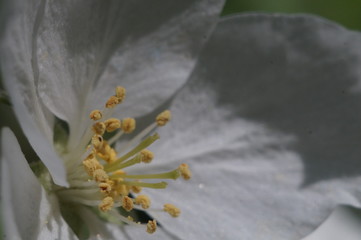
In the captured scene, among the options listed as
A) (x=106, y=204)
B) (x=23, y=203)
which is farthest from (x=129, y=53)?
(x=23, y=203)

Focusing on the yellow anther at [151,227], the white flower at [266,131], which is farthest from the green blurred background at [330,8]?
the yellow anther at [151,227]

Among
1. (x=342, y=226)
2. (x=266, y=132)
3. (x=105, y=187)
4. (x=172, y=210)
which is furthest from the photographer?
(x=342, y=226)

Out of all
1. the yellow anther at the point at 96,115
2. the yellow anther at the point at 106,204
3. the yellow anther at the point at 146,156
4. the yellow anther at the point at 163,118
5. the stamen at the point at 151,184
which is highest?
the yellow anther at the point at 96,115

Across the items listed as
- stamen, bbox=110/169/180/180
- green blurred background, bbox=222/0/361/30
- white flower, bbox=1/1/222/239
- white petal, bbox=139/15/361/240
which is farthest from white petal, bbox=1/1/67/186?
green blurred background, bbox=222/0/361/30

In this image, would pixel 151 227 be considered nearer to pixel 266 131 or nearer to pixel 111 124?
pixel 111 124

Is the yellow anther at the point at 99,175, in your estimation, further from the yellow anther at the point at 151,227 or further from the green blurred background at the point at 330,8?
the green blurred background at the point at 330,8

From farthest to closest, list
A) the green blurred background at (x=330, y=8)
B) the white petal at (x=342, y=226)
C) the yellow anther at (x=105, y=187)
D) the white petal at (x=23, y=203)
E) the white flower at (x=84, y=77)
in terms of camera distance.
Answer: the white petal at (x=342, y=226) → the green blurred background at (x=330, y=8) → the yellow anther at (x=105, y=187) → the white flower at (x=84, y=77) → the white petal at (x=23, y=203)
